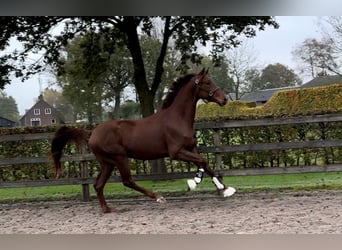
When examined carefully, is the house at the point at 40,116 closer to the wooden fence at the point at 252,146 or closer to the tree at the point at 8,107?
the tree at the point at 8,107

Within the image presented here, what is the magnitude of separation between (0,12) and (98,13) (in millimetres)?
1378

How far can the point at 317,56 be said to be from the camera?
70.3 feet

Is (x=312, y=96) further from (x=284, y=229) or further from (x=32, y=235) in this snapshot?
(x=32, y=235)

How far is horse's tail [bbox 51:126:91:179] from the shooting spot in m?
5.88

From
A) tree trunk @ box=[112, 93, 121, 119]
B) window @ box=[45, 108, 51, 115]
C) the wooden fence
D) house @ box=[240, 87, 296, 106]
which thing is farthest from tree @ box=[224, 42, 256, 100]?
the wooden fence

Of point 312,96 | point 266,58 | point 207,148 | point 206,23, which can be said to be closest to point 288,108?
point 312,96

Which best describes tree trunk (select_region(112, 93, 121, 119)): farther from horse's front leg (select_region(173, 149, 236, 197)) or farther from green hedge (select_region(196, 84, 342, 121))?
horse's front leg (select_region(173, 149, 236, 197))

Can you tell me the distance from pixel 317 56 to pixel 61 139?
18157 mm

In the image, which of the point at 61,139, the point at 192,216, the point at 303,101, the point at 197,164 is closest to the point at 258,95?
the point at 303,101

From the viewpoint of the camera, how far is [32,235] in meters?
4.46

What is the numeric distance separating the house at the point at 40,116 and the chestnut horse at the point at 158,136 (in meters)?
3.85

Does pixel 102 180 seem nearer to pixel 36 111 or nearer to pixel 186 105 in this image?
pixel 186 105

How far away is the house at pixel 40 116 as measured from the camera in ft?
30.8

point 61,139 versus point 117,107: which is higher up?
point 117,107
